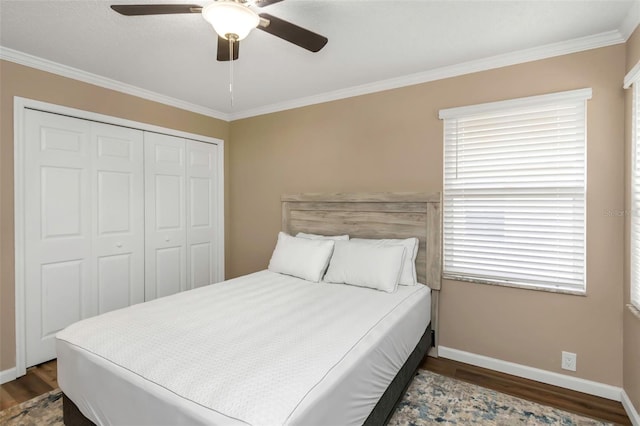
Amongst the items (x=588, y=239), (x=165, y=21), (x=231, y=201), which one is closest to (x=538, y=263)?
(x=588, y=239)

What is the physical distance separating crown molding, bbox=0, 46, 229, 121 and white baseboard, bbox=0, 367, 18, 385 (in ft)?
7.65

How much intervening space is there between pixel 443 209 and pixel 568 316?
3.76 feet

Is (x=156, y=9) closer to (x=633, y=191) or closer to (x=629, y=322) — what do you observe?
(x=633, y=191)

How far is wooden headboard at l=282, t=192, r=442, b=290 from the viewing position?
2787 mm

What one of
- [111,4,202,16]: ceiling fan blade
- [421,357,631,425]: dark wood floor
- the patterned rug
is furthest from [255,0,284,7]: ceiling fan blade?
[421,357,631,425]: dark wood floor

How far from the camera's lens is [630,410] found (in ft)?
6.59

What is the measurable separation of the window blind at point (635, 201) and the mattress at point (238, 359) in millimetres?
1314

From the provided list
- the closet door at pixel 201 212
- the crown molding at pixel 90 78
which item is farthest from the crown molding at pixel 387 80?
the closet door at pixel 201 212

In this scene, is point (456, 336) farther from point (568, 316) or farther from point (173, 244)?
point (173, 244)

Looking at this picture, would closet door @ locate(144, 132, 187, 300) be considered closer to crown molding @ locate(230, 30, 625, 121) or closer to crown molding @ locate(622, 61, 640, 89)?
crown molding @ locate(230, 30, 625, 121)

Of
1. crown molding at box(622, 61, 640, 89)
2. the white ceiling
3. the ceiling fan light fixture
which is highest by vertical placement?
the white ceiling

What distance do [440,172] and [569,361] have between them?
165cm

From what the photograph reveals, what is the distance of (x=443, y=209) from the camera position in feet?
9.15

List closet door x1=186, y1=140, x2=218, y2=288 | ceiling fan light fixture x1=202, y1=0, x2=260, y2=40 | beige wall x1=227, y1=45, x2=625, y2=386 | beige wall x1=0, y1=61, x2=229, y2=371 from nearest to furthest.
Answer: ceiling fan light fixture x1=202, y1=0, x2=260, y2=40 < beige wall x1=227, y1=45, x2=625, y2=386 < beige wall x1=0, y1=61, x2=229, y2=371 < closet door x1=186, y1=140, x2=218, y2=288
